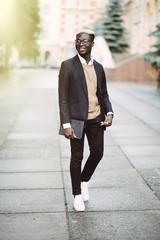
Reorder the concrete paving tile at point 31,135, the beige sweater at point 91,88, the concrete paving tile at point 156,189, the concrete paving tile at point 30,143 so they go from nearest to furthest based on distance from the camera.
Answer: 1. the beige sweater at point 91,88
2. the concrete paving tile at point 156,189
3. the concrete paving tile at point 30,143
4. the concrete paving tile at point 31,135

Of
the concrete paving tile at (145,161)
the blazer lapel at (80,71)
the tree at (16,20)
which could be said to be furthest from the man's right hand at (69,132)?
the tree at (16,20)

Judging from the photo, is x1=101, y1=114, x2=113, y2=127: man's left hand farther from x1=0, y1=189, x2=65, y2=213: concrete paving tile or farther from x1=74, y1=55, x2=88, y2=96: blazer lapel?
x1=0, y1=189, x2=65, y2=213: concrete paving tile

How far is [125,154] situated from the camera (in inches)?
237

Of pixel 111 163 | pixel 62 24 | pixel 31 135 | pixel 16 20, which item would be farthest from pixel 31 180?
pixel 62 24

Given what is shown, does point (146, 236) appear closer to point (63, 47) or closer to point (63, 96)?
point (63, 96)

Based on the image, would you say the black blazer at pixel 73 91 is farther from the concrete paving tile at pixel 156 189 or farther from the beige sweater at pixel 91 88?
the concrete paving tile at pixel 156 189

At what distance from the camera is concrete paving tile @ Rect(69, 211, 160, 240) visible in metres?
3.17

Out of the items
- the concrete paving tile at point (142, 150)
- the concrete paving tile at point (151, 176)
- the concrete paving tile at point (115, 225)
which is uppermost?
the concrete paving tile at point (115, 225)

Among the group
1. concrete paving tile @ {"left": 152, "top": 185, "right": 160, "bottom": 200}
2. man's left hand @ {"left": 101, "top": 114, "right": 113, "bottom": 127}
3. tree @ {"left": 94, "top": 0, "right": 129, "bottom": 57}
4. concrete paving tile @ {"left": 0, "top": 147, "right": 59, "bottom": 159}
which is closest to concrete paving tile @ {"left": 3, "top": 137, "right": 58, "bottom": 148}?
concrete paving tile @ {"left": 0, "top": 147, "right": 59, "bottom": 159}

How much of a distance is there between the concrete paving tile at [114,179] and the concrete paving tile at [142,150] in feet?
3.24

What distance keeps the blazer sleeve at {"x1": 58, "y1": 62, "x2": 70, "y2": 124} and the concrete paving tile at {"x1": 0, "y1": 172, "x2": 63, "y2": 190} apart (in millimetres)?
1329

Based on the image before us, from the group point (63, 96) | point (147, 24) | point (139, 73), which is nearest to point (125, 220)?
point (63, 96)

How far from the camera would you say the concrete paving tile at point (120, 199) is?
12.5ft

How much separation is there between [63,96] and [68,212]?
1.24 meters
